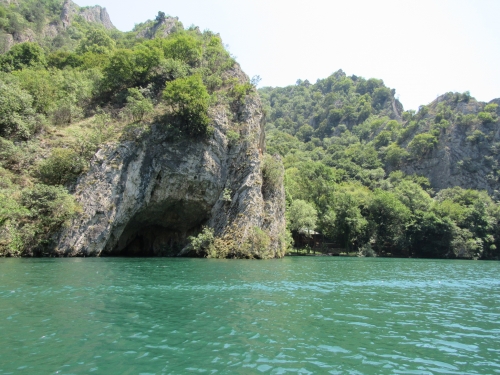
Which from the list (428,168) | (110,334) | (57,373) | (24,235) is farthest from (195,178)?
(428,168)

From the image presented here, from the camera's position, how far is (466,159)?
10050cm

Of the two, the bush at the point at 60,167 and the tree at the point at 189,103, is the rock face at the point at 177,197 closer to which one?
the bush at the point at 60,167

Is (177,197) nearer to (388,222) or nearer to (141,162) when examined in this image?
(141,162)

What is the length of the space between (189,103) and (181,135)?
397 cm

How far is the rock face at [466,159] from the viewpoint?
320ft

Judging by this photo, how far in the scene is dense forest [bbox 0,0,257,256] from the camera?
108ft

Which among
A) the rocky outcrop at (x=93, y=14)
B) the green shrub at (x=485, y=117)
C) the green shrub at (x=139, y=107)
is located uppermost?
the rocky outcrop at (x=93, y=14)

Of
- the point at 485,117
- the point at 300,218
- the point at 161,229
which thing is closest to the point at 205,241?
the point at 161,229

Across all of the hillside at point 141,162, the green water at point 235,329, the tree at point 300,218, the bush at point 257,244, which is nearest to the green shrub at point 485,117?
the tree at point 300,218

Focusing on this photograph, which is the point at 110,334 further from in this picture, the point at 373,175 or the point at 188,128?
the point at 373,175

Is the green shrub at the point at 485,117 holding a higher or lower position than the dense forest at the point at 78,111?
higher

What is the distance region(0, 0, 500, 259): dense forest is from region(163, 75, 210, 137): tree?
5.5 inches

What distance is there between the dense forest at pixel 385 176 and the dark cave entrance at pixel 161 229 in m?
20.9

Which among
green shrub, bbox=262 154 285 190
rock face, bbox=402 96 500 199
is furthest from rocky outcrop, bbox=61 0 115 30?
rock face, bbox=402 96 500 199
